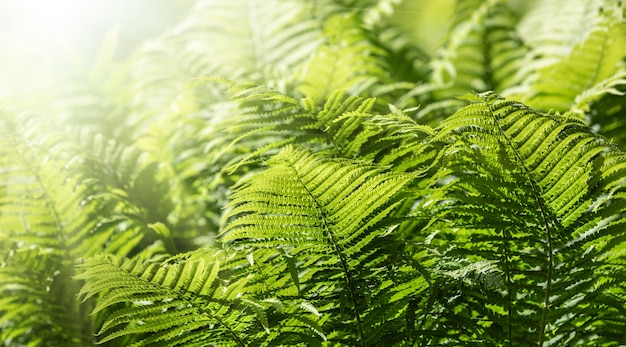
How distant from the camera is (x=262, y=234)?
0.67m

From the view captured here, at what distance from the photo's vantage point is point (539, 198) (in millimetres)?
680

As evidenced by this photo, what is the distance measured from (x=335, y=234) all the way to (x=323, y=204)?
37 millimetres

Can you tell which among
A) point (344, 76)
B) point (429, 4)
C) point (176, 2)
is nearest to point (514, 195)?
point (344, 76)

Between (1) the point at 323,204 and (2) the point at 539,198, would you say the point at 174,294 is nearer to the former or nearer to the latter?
(1) the point at 323,204

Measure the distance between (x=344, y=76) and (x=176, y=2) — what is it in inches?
70.3

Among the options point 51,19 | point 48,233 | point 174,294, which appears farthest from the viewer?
point 51,19

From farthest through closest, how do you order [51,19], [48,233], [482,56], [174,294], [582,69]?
[51,19], [482,56], [582,69], [48,233], [174,294]

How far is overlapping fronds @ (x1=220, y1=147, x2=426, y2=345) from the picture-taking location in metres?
0.67

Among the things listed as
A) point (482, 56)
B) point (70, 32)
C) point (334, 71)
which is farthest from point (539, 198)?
point (70, 32)

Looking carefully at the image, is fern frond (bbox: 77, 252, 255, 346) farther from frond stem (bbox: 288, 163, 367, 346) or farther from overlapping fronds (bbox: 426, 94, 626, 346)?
overlapping fronds (bbox: 426, 94, 626, 346)

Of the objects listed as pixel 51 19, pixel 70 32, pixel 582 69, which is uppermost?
pixel 70 32

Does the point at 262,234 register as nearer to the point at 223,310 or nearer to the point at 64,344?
the point at 223,310

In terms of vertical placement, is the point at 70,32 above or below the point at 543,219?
above

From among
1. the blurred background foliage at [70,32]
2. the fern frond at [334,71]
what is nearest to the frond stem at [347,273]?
the fern frond at [334,71]
